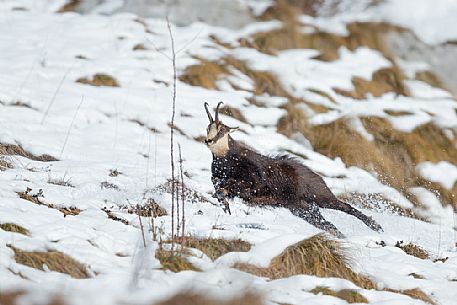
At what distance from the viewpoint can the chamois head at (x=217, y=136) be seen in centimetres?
749

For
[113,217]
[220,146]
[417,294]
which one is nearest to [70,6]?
[220,146]

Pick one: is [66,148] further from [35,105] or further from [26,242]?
[26,242]

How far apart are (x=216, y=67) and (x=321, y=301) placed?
8427 mm

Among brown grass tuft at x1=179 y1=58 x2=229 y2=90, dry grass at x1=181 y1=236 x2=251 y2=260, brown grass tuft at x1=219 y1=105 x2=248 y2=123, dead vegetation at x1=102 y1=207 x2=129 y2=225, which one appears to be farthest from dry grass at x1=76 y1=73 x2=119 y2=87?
dry grass at x1=181 y1=236 x2=251 y2=260

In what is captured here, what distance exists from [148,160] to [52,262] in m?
4.67

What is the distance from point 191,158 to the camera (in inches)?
386

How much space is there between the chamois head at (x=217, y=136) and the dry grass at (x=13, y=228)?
2694 millimetres

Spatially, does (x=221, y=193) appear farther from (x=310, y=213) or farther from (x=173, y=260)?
(x=173, y=260)

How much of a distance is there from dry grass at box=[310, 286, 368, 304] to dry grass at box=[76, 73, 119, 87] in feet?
24.0

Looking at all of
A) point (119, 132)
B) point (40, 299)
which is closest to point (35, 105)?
point (119, 132)

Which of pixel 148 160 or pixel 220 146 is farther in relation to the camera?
Answer: pixel 148 160

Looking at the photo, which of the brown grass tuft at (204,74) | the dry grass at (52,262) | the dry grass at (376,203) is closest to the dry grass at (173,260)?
the dry grass at (52,262)

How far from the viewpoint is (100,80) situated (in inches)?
462

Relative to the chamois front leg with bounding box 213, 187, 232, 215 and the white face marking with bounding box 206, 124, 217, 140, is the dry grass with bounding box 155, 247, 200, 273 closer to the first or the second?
the chamois front leg with bounding box 213, 187, 232, 215
